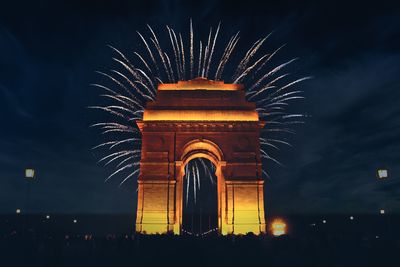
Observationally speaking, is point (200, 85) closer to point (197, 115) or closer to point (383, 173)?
point (197, 115)

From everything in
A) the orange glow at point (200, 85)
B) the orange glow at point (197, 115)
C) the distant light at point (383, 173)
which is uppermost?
the orange glow at point (200, 85)

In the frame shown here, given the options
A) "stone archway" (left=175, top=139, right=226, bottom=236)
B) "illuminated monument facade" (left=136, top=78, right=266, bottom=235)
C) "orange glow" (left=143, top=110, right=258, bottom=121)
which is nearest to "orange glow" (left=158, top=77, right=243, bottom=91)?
"illuminated monument facade" (left=136, top=78, right=266, bottom=235)

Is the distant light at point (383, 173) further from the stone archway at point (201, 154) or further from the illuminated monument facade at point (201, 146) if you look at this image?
the stone archway at point (201, 154)

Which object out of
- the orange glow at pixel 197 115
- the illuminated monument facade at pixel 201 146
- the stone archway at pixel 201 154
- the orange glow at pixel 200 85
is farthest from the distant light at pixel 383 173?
the orange glow at pixel 200 85

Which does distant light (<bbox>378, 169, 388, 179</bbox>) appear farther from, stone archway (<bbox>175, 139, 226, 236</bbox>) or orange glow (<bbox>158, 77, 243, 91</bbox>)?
orange glow (<bbox>158, 77, 243, 91</bbox>)

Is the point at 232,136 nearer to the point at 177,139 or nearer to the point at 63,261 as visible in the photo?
the point at 177,139

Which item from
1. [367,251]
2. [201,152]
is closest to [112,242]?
[367,251]
